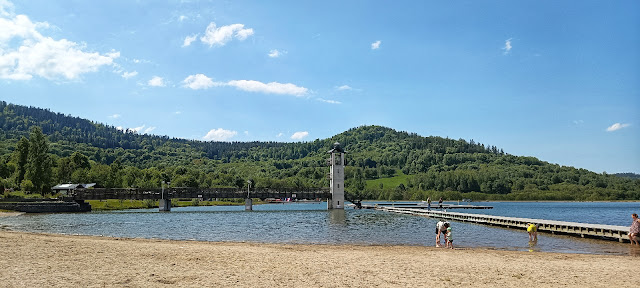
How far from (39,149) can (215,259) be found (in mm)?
104187

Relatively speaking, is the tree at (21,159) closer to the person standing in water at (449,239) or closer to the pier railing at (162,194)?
the pier railing at (162,194)

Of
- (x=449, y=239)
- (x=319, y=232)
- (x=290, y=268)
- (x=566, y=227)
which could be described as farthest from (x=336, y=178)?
(x=290, y=268)

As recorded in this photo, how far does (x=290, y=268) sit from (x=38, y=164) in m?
107

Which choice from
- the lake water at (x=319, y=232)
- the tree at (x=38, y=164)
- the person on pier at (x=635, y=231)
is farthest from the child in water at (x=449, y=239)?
the tree at (x=38, y=164)

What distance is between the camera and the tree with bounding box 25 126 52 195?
341ft

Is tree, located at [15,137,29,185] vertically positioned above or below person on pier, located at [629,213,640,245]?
above

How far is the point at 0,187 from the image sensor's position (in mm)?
104562

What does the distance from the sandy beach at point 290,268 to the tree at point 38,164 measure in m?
92.2

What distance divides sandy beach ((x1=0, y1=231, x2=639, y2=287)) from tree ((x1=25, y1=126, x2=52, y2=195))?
92.2 meters

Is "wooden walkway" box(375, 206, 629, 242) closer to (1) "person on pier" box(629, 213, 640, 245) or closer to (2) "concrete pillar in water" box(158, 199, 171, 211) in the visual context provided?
(1) "person on pier" box(629, 213, 640, 245)

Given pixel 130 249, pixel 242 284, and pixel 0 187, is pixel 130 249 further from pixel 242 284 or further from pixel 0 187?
pixel 0 187

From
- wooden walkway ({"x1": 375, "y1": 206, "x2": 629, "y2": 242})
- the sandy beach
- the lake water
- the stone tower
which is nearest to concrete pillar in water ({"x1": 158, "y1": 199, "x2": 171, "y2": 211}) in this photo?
the lake water

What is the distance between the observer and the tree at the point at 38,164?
104m

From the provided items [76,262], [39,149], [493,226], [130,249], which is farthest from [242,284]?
[39,149]
